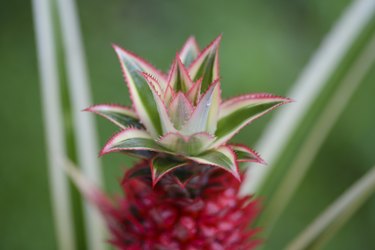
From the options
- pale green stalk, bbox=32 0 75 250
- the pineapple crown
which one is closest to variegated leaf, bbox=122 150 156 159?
the pineapple crown

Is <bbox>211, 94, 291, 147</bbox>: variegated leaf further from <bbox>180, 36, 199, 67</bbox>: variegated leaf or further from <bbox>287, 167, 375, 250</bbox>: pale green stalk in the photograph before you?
<bbox>287, 167, 375, 250</bbox>: pale green stalk

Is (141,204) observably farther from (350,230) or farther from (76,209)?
(350,230)

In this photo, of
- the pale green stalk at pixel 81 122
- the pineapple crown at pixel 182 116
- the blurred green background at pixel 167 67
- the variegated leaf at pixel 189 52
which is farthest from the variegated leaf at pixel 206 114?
the blurred green background at pixel 167 67

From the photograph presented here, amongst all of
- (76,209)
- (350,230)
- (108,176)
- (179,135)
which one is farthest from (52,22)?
(350,230)

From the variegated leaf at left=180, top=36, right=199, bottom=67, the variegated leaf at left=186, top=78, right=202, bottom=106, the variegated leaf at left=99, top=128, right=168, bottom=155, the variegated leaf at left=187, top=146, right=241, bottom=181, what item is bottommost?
the variegated leaf at left=187, top=146, right=241, bottom=181

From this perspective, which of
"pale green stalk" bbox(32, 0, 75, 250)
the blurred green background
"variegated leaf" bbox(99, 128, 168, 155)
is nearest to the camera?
"variegated leaf" bbox(99, 128, 168, 155)

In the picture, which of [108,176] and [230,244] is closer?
[230,244]

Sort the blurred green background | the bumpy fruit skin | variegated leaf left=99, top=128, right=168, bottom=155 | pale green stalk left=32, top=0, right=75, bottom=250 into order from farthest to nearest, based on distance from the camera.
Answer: the blurred green background, pale green stalk left=32, top=0, right=75, bottom=250, the bumpy fruit skin, variegated leaf left=99, top=128, right=168, bottom=155

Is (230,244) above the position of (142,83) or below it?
below
